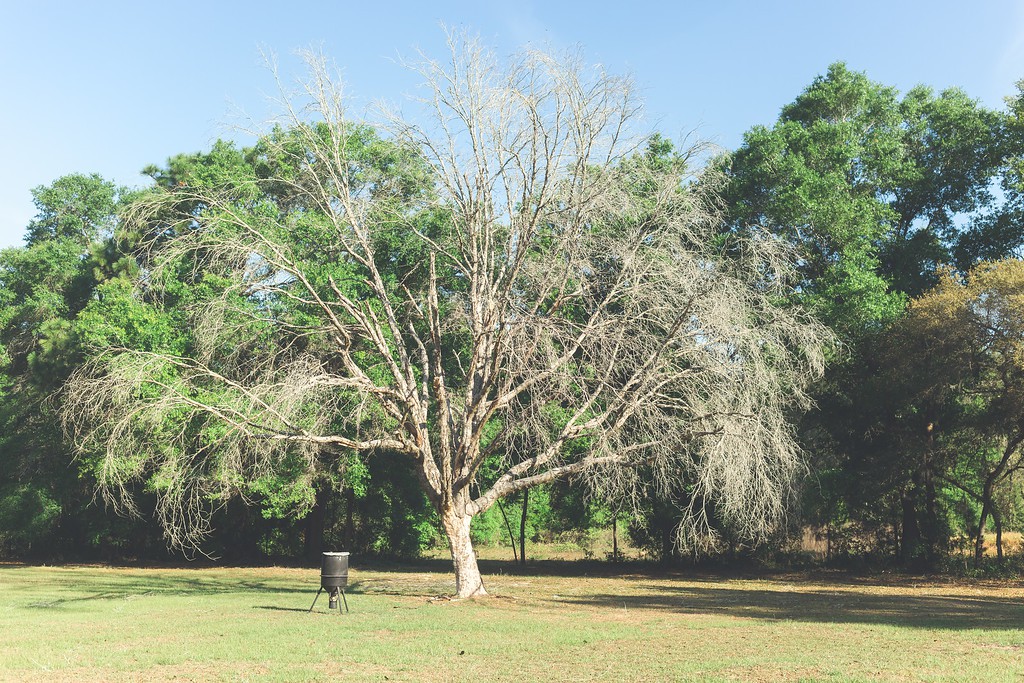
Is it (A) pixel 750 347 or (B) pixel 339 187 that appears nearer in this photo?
(A) pixel 750 347

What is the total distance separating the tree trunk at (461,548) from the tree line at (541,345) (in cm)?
7

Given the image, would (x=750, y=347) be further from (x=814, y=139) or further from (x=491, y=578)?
(x=814, y=139)

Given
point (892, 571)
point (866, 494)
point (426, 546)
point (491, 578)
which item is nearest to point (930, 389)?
point (866, 494)

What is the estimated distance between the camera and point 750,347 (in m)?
14.6

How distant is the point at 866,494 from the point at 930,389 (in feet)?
11.8

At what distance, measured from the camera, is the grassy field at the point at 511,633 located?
324 inches

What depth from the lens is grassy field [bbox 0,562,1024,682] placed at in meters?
8.23

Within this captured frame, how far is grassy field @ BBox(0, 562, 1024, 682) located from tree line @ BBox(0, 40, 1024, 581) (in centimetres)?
190

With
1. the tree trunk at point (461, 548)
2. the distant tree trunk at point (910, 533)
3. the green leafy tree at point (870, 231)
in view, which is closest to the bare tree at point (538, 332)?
the tree trunk at point (461, 548)

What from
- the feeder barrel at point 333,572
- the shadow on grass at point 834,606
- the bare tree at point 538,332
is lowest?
the shadow on grass at point 834,606

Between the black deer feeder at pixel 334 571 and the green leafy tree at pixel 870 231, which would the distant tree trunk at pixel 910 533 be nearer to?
the green leafy tree at pixel 870 231

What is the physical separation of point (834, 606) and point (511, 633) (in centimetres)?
724

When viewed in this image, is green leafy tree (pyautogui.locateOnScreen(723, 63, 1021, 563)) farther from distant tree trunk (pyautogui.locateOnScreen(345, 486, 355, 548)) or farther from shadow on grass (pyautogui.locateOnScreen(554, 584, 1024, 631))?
distant tree trunk (pyautogui.locateOnScreen(345, 486, 355, 548))

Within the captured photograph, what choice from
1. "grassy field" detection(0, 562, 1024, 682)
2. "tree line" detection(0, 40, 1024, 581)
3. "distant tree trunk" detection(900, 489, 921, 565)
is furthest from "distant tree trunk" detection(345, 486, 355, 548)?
"distant tree trunk" detection(900, 489, 921, 565)
